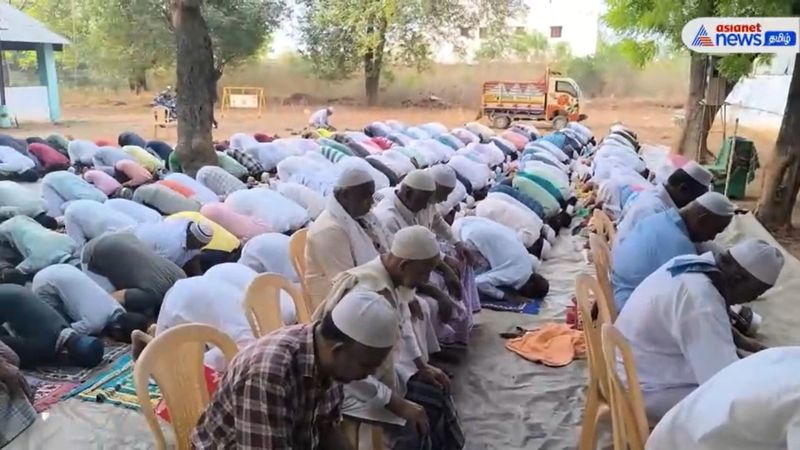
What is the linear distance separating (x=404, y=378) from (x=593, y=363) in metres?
0.63

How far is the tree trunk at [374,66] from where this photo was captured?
64.6ft

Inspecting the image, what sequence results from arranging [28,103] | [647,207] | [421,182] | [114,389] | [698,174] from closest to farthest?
[114,389]
[421,182]
[647,207]
[698,174]
[28,103]

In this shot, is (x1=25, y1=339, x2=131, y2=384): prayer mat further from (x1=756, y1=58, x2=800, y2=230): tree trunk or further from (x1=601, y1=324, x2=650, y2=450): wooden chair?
(x1=756, y1=58, x2=800, y2=230): tree trunk

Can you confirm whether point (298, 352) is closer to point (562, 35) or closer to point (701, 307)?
point (701, 307)

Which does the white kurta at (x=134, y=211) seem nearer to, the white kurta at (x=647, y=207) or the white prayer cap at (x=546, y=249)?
the white prayer cap at (x=546, y=249)

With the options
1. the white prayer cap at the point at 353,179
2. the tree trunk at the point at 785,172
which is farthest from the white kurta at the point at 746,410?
the tree trunk at the point at 785,172

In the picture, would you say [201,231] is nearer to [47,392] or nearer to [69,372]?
[69,372]

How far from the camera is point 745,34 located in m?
4.71

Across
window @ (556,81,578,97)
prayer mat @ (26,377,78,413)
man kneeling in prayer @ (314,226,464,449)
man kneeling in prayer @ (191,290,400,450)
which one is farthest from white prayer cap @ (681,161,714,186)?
window @ (556,81,578,97)

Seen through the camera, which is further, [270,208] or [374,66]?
[374,66]

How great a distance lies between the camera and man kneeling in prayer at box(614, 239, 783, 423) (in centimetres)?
202

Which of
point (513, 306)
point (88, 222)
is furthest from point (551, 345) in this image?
point (88, 222)

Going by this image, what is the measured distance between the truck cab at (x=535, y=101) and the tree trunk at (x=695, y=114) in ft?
17.5

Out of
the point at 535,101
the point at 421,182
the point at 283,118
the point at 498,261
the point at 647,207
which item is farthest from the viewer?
the point at 283,118
